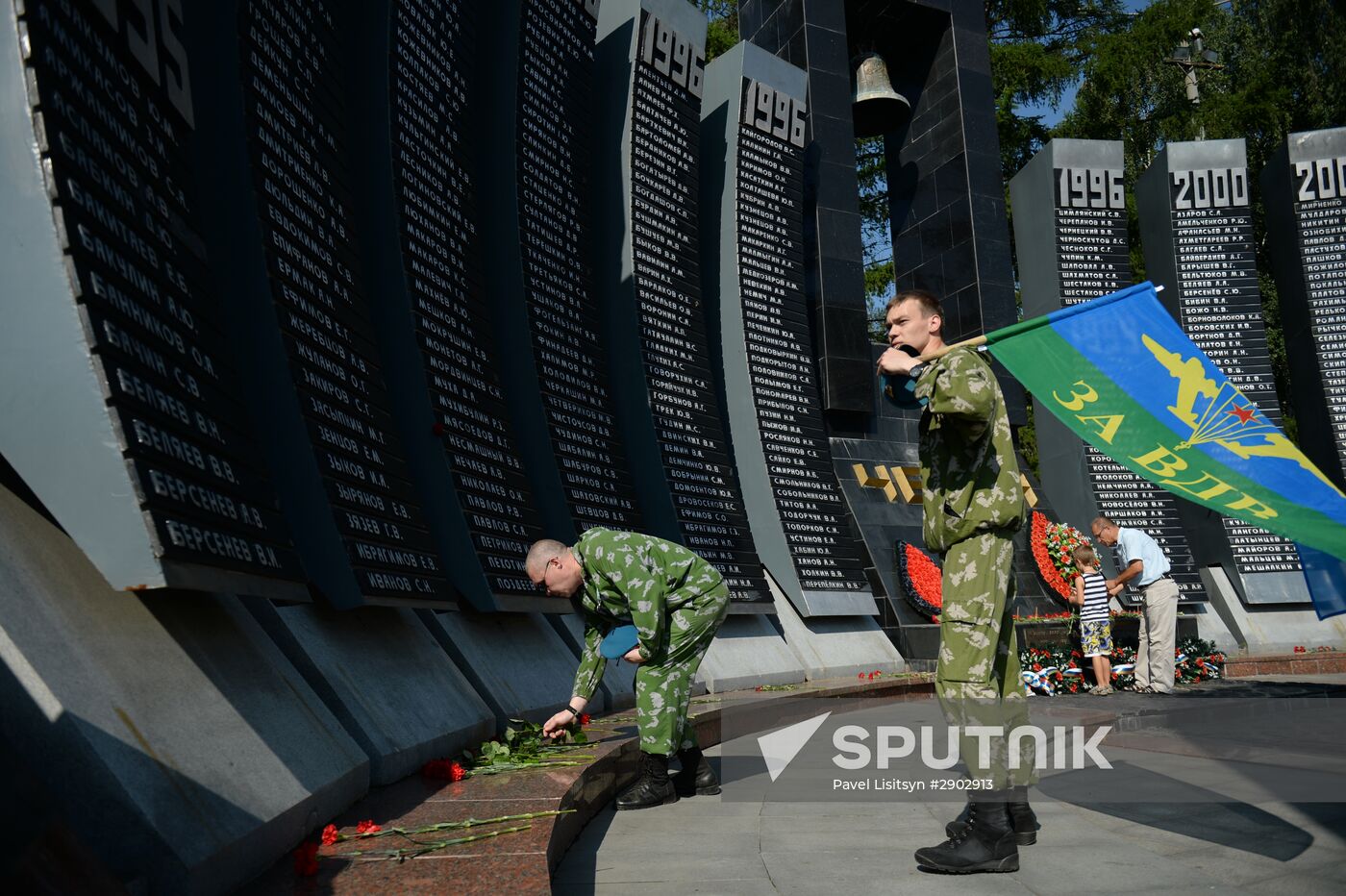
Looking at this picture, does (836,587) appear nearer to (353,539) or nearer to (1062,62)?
(353,539)

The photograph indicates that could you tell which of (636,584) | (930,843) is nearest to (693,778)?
(636,584)

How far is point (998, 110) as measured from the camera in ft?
102

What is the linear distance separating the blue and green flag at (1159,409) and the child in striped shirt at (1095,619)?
5490 millimetres

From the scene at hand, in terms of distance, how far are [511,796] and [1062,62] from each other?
3140 centimetres

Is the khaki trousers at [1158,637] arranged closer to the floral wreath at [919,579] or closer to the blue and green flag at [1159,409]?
the floral wreath at [919,579]

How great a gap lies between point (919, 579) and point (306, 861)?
1123cm

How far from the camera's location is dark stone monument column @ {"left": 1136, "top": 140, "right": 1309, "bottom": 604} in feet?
57.4

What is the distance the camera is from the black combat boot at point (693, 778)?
551 centimetres

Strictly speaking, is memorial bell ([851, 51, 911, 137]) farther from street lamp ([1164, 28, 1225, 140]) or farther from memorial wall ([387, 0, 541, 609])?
street lamp ([1164, 28, 1225, 140])

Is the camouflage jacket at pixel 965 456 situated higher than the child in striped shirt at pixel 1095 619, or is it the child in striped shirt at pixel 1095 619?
the camouflage jacket at pixel 965 456

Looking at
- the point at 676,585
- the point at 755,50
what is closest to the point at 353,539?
the point at 676,585

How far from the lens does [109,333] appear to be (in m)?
3.21

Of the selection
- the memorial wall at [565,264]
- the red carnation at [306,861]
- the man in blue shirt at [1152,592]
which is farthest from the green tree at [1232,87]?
the red carnation at [306,861]

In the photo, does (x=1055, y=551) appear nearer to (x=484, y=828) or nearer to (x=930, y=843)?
(x=930, y=843)
